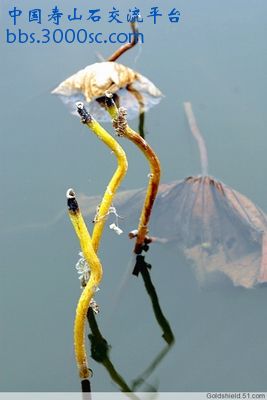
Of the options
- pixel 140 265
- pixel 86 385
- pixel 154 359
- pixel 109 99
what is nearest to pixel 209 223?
pixel 140 265

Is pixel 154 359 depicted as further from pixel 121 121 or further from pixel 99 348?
pixel 121 121

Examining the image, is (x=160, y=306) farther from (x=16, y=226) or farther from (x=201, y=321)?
(x=16, y=226)

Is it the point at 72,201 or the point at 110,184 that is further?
the point at 110,184

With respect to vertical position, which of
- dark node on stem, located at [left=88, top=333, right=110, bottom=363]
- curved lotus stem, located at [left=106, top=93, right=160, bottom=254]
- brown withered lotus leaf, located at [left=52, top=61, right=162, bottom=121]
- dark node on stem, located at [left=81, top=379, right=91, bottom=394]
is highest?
brown withered lotus leaf, located at [left=52, top=61, right=162, bottom=121]

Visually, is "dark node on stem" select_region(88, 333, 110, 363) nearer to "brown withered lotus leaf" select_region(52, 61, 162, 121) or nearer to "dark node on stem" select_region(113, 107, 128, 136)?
"dark node on stem" select_region(113, 107, 128, 136)

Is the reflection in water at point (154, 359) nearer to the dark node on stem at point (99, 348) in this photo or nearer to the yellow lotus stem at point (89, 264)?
the dark node on stem at point (99, 348)

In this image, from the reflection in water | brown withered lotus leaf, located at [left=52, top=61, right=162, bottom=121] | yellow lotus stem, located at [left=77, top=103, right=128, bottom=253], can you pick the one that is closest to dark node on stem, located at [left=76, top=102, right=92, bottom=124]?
yellow lotus stem, located at [left=77, top=103, right=128, bottom=253]
